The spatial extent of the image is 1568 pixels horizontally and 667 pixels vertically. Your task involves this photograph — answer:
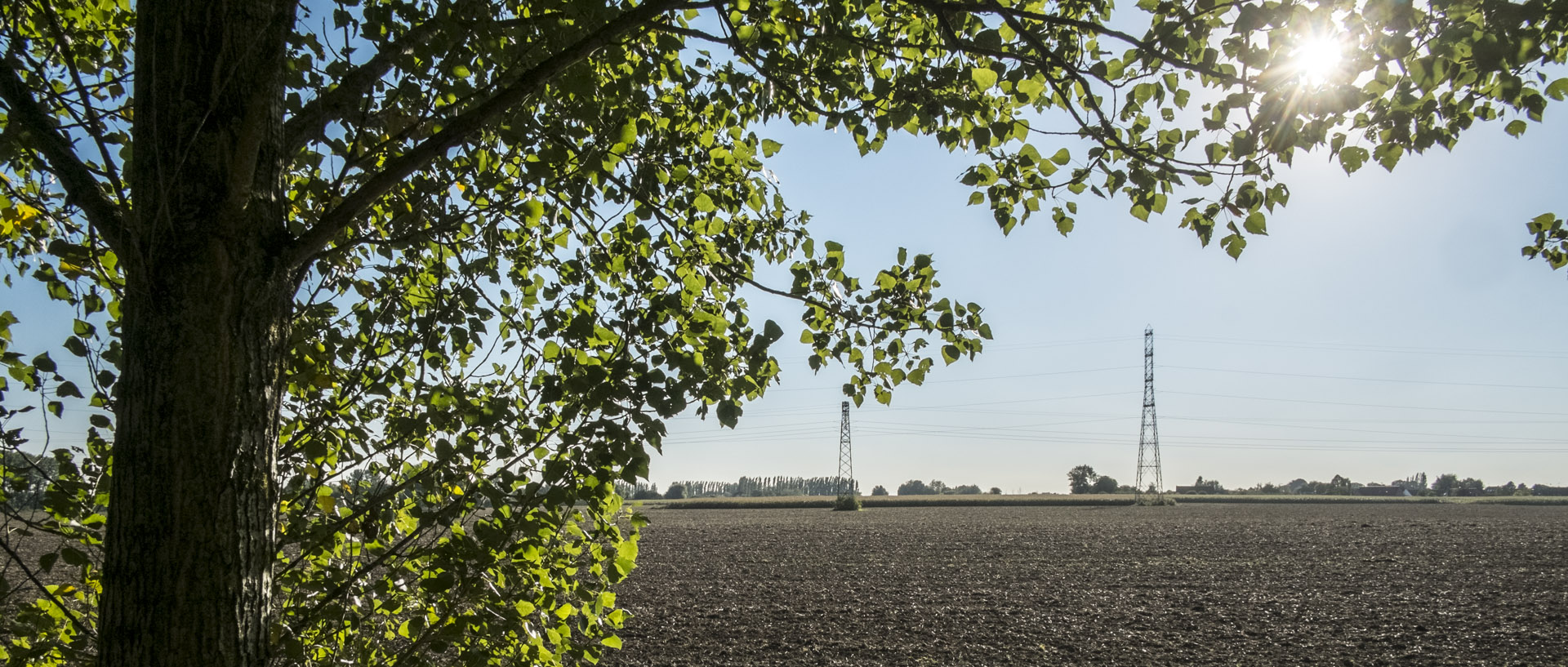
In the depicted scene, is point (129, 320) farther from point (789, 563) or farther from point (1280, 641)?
point (789, 563)

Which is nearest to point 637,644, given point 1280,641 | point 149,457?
point 1280,641

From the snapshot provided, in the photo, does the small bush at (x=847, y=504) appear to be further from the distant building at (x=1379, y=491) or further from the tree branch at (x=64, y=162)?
the distant building at (x=1379, y=491)

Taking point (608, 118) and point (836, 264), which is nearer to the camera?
point (608, 118)

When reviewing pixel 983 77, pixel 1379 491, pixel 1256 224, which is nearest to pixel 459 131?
pixel 983 77

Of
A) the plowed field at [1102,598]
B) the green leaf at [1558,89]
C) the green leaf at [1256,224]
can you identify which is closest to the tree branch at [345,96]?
the green leaf at [1256,224]

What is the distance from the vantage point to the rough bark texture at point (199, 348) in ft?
6.19

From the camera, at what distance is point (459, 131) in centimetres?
224

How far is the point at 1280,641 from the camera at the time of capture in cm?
1324

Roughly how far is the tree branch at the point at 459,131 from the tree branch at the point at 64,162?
39 centimetres

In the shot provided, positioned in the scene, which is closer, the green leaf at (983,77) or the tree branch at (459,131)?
the tree branch at (459,131)

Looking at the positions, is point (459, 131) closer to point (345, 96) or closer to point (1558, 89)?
point (345, 96)

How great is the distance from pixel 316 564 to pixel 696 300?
185cm

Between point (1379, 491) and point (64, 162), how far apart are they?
4741 inches

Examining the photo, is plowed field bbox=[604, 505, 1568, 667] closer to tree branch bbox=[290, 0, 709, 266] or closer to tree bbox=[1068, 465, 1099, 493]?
tree branch bbox=[290, 0, 709, 266]
